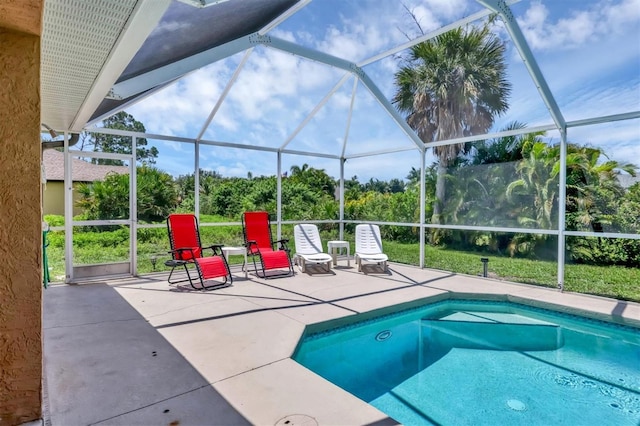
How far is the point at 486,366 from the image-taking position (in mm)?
3990

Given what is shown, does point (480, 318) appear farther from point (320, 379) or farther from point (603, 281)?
point (320, 379)

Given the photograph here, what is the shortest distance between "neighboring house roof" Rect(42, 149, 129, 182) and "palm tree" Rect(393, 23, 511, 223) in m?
7.54

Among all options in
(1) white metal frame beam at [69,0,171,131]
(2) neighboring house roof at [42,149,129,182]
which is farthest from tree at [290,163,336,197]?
(1) white metal frame beam at [69,0,171,131]

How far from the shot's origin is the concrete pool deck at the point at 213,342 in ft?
8.21

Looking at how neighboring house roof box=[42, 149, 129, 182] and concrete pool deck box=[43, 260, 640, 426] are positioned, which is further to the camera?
neighboring house roof box=[42, 149, 129, 182]

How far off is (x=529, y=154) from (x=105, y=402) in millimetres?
7304

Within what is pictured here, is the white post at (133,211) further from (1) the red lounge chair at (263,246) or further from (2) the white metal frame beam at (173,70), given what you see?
(2) the white metal frame beam at (173,70)

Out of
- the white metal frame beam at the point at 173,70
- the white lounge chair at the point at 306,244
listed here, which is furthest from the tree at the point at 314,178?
the white metal frame beam at the point at 173,70

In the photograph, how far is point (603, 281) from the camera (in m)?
6.49

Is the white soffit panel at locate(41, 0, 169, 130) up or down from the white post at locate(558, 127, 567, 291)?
up

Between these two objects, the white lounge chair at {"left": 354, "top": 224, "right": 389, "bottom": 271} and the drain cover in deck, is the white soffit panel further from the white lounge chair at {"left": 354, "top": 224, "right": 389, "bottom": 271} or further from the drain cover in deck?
the white lounge chair at {"left": 354, "top": 224, "right": 389, "bottom": 271}

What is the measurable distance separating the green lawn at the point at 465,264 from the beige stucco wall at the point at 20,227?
4.94 meters

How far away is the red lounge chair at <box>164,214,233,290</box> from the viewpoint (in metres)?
6.19

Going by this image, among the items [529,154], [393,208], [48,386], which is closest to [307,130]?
[393,208]
